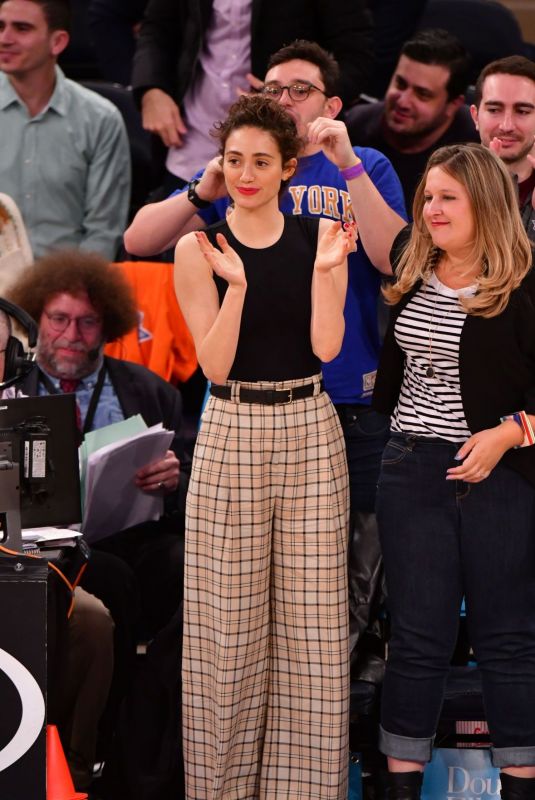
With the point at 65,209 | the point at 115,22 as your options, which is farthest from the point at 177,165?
the point at 115,22

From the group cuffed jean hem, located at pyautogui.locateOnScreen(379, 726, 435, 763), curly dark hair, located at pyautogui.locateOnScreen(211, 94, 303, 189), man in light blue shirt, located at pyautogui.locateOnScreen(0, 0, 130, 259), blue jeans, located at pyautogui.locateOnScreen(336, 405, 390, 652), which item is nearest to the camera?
curly dark hair, located at pyautogui.locateOnScreen(211, 94, 303, 189)

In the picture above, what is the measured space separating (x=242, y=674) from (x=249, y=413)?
0.60 metres

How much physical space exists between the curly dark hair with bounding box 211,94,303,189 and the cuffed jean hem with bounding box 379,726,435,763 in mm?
1350

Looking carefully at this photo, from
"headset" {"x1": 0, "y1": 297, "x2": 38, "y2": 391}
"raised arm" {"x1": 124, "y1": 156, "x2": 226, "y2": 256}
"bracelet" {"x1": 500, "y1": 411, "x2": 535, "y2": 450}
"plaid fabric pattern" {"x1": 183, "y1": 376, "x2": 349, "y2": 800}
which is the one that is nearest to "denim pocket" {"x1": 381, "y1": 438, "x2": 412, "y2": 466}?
"plaid fabric pattern" {"x1": 183, "y1": 376, "x2": 349, "y2": 800}

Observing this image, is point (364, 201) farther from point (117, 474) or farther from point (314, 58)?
point (117, 474)

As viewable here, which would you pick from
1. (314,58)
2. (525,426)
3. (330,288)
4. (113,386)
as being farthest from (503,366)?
(113,386)

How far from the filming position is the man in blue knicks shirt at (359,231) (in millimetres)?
3381

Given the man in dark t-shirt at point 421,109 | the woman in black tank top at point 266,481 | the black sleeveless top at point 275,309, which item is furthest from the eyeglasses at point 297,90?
the man in dark t-shirt at point 421,109

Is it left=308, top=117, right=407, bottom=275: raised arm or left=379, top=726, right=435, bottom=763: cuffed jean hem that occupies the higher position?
left=308, top=117, right=407, bottom=275: raised arm

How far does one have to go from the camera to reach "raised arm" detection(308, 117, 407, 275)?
10.3 ft

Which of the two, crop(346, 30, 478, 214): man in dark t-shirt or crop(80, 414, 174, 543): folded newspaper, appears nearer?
crop(80, 414, 174, 543): folded newspaper

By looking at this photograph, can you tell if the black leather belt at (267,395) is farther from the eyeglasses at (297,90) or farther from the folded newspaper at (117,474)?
the eyeglasses at (297,90)

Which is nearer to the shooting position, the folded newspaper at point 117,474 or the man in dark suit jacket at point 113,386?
the folded newspaper at point 117,474

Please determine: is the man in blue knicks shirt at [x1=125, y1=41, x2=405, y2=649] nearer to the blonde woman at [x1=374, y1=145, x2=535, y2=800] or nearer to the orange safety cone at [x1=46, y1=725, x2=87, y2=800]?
the blonde woman at [x1=374, y1=145, x2=535, y2=800]
